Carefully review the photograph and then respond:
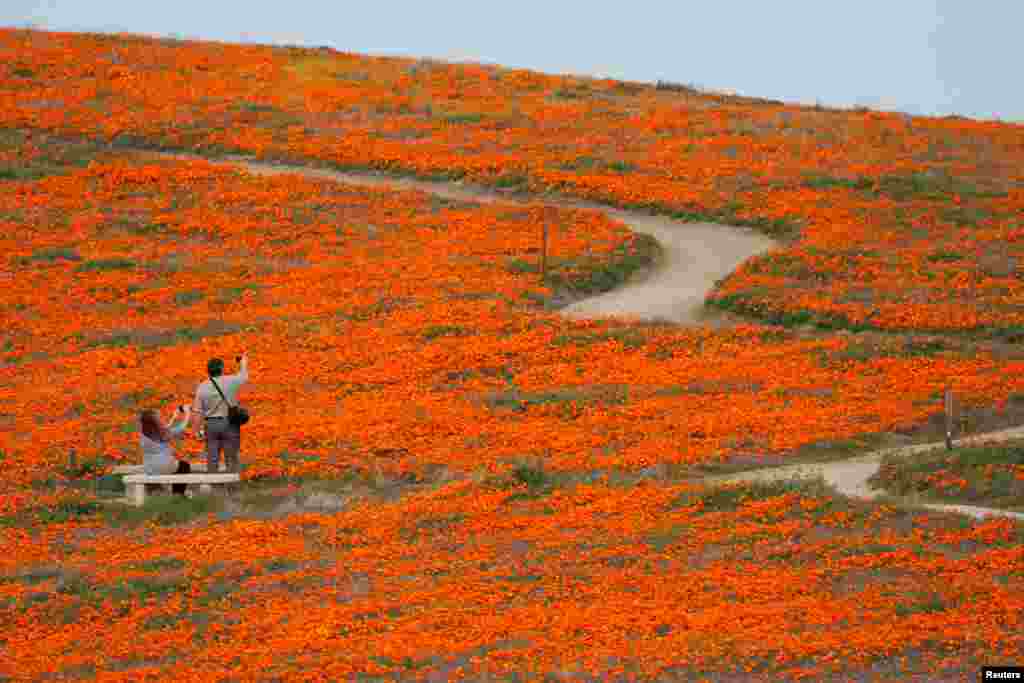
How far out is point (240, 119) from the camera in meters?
66.3

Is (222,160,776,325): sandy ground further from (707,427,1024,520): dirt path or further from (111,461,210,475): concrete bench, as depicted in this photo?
Answer: (111,461,210,475): concrete bench

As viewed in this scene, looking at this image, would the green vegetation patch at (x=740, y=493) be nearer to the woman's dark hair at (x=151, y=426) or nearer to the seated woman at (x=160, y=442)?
the seated woman at (x=160, y=442)

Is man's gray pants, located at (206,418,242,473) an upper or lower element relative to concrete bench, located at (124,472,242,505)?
upper

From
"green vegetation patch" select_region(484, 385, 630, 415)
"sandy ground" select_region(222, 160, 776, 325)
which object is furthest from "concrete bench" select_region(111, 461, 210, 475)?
"sandy ground" select_region(222, 160, 776, 325)

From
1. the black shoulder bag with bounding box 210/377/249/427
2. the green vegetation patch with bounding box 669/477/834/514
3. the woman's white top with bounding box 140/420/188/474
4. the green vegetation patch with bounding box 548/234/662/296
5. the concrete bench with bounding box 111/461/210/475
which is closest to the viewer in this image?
the green vegetation patch with bounding box 669/477/834/514

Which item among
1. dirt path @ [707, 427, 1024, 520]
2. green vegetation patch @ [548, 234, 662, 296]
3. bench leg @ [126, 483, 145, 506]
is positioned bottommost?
bench leg @ [126, 483, 145, 506]

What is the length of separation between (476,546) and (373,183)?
112ft

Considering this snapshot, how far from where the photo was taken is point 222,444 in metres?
30.6

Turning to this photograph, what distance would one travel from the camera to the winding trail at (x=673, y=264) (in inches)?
1174

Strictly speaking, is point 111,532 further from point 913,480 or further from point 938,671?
point 938,671

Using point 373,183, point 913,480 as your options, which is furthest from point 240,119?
point 913,480

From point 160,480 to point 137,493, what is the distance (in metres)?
0.45

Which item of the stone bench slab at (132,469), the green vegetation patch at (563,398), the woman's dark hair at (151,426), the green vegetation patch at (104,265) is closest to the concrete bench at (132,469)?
the stone bench slab at (132,469)

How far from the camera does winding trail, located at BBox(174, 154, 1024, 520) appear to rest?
97.8ft
